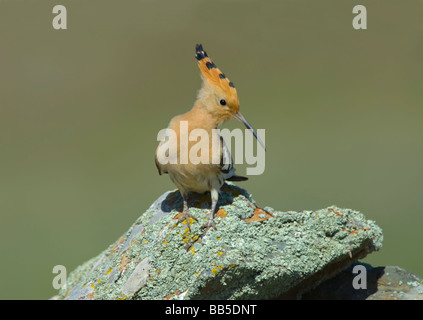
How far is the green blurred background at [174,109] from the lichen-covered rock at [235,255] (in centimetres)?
569

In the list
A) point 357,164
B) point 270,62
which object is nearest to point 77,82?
point 270,62

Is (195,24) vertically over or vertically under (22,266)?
over

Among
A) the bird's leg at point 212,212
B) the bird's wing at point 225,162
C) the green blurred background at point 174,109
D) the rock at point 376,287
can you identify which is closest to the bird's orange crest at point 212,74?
the bird's wing at point 225,162

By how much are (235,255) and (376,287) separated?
130 cm

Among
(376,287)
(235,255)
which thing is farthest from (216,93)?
(376,287)

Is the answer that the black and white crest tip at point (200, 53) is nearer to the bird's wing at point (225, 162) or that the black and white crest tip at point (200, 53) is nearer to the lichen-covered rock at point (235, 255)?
the bird's wing at point (225, 162)

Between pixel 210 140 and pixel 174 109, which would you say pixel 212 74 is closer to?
pixel 210 140

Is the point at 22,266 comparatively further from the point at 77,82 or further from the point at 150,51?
the point at 150,51

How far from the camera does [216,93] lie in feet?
20.5

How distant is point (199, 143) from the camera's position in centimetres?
604

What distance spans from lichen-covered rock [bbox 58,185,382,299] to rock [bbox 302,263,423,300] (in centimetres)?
14

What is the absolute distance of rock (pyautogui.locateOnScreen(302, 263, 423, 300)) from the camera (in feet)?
17.7

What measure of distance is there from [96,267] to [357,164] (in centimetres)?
1128

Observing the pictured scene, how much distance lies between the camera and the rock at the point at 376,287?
539 cm
